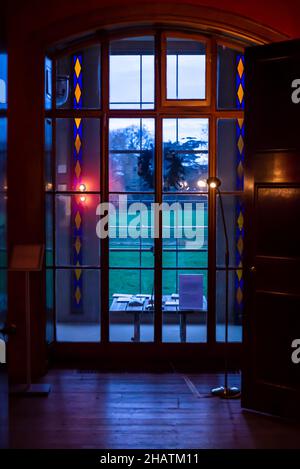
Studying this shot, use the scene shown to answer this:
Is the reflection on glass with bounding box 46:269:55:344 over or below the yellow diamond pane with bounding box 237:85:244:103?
below

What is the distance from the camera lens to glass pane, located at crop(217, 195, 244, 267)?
5836 millimetres

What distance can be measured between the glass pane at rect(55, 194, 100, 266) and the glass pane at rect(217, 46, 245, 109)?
1.56 m

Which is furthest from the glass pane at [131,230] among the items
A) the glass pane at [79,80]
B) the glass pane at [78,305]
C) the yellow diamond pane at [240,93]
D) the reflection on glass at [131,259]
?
the yellow diamond pane at [240,93]

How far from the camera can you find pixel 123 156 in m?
5.82

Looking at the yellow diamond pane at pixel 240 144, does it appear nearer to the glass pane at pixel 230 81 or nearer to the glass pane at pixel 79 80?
the glass pane at pixel 230 81

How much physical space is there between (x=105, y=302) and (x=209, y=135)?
189 cm

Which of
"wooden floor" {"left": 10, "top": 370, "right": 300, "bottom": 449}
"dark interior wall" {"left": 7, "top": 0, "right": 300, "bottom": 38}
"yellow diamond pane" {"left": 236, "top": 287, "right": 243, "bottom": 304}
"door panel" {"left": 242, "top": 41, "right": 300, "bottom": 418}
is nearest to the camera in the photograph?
"wooden floor" {"left": 10, "top": 370, "right": 300, "bottom": 449}

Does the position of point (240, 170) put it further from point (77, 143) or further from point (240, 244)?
point (77, 143)

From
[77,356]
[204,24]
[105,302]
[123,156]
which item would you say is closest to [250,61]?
[204,24]

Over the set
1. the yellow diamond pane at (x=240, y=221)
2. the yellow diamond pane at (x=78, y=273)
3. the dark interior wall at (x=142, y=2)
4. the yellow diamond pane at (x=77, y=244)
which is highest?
the dark interior wall at (x=142, y=2)

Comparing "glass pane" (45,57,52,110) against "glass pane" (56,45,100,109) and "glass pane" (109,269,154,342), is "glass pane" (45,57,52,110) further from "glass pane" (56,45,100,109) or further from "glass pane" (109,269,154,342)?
"glass pane" (109,269,154,342)

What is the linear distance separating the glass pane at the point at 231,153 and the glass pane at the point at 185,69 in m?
0.39

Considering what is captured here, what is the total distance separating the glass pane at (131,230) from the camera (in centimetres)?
579

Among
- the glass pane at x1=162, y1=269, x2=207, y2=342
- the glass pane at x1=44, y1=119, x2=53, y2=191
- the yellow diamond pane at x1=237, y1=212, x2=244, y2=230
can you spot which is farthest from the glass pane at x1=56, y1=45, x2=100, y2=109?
the glass pane at x1=162, y1=269, x2=207, y2=342
